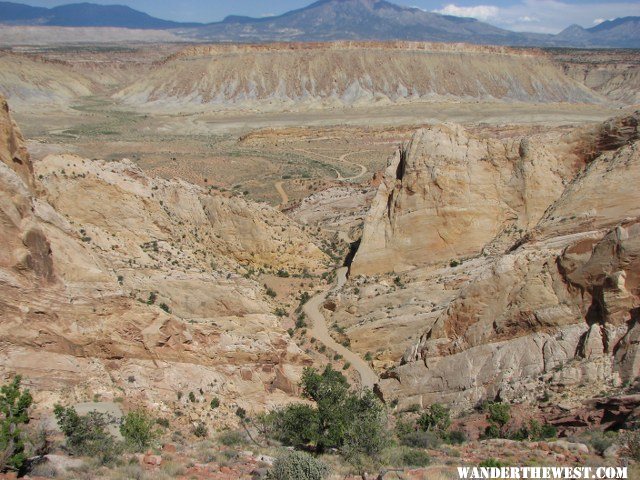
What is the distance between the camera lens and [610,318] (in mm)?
17328

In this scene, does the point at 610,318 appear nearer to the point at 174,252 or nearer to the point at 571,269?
the point at 571,269

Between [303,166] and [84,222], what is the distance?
5013cm

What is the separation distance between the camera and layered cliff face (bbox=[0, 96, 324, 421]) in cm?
1645

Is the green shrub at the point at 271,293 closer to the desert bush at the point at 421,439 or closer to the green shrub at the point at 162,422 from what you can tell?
the green shrub at the point at 162,422

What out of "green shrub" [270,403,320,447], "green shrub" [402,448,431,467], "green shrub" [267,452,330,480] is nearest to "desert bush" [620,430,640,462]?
"green shrub" [402,448,431,467]

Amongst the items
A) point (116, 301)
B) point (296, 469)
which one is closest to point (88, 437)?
point (296, 469)

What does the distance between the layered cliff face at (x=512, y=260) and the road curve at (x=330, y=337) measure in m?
0.83

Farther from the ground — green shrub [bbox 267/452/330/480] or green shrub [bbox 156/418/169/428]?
green shrub [bbox 156/418/169/428]

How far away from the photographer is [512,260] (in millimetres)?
20672

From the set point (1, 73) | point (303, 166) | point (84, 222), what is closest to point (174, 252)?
Answer: point (84, 222)

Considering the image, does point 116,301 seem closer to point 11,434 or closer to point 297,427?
point 297,427

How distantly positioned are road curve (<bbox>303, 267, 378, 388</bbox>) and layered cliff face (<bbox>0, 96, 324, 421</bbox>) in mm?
2456

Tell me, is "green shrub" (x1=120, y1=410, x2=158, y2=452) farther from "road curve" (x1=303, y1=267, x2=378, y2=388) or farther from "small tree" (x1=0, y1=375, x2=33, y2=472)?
"road curve" (x1=303, y1=267, x2=378, y2=388)

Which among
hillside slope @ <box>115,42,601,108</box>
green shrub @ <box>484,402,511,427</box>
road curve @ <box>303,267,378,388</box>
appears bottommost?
green shrub @ <box>484,402,511,427</box>
